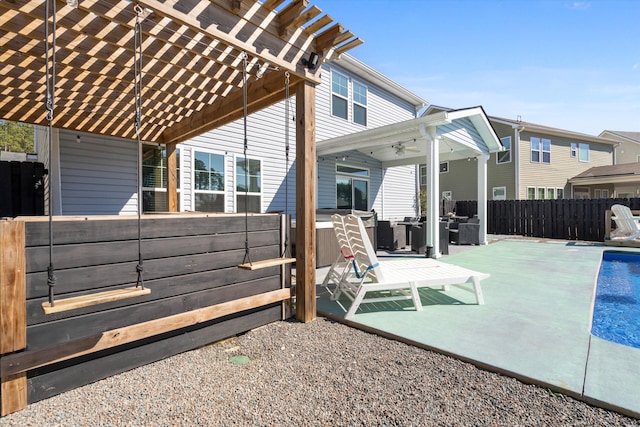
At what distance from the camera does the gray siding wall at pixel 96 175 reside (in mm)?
5168

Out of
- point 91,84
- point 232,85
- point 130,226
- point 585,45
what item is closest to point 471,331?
point 130,226

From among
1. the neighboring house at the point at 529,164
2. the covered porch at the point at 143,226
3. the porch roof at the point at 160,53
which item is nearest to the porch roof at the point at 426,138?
the porch roof at the point at 160,53

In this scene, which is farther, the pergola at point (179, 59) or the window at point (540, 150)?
the window at point (540, 150)

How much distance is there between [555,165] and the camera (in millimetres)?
17297

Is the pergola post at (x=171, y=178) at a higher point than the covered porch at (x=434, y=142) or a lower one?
lower

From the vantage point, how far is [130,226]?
239 cm

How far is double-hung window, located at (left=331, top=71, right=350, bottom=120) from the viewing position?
9.64m

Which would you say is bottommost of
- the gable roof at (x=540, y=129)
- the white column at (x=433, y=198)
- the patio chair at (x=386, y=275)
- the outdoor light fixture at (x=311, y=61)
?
the patio chair at (x=386, y=275)

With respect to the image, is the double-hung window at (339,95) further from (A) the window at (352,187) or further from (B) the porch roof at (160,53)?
(B) the porch roof at (160,53)

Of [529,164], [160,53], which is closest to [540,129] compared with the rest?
[529,164]

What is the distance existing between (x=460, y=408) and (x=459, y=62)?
10855 millimetres

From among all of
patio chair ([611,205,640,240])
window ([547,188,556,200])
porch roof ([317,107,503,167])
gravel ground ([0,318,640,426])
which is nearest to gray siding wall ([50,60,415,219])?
porch roof ([317,107,503,167])

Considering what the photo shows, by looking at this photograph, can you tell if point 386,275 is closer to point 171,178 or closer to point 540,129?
point 171,178

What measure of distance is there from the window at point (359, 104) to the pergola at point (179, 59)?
6.52 m
